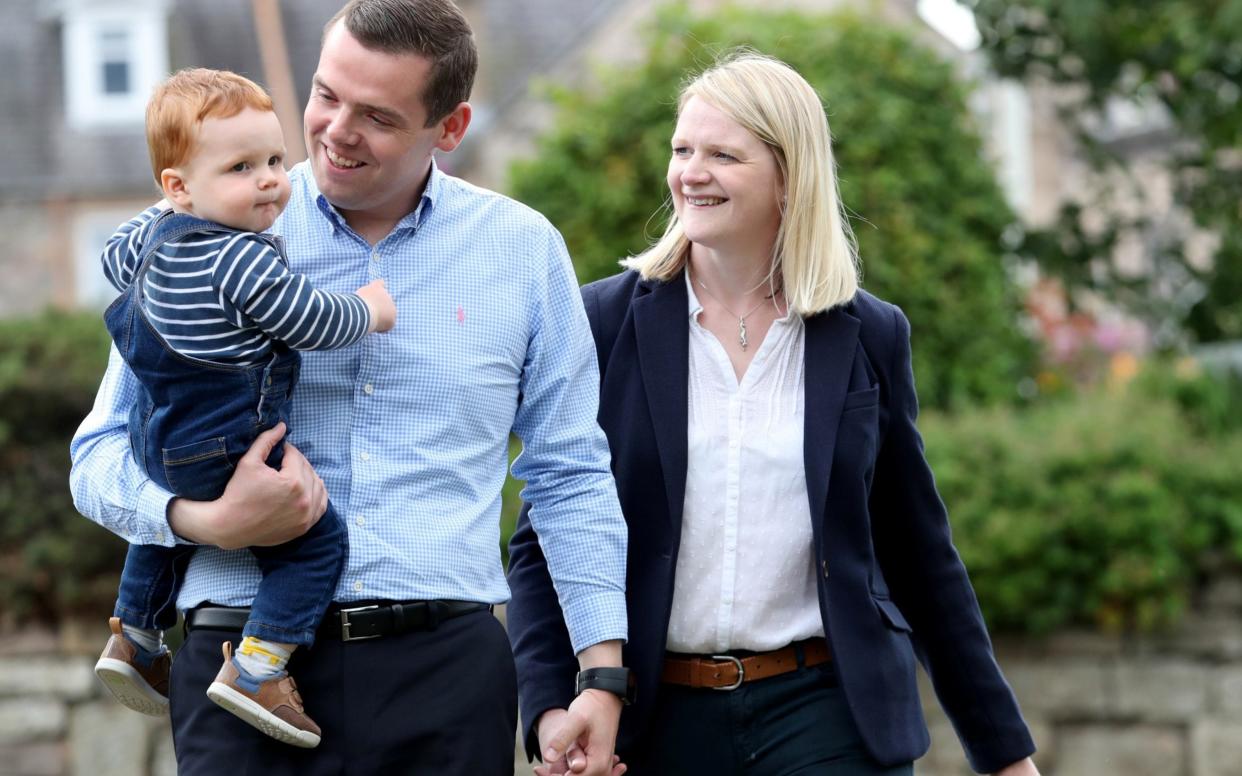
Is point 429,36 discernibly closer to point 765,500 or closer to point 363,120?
point 363,120

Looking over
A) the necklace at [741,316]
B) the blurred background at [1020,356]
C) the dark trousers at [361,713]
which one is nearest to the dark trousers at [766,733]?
the dark trousers at [361,713]

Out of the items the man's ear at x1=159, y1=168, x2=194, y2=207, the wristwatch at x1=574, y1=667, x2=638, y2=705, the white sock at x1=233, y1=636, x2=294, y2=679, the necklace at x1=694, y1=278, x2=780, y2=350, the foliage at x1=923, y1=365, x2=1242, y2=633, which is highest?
the man's ear at x1=159, y1=168, x2=194, y2=207

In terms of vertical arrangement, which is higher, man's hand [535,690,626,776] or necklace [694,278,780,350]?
necklace [694,278,780,350]

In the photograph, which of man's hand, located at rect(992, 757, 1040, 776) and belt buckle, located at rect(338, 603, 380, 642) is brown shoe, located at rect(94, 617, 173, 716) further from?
man's hand, located at rect(992, 757, 1040, 776)

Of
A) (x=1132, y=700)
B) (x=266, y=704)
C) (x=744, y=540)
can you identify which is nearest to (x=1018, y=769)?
(x=744, y=540)

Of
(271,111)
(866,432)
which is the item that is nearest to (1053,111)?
(866,432)

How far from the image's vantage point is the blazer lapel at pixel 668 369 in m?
3.48

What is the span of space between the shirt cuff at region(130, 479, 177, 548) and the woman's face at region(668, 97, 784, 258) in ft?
4.07

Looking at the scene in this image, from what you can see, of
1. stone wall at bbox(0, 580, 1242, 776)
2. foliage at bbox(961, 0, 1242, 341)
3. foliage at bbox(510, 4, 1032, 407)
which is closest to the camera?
stone wall at bbox(0, 580, 1242, 776)

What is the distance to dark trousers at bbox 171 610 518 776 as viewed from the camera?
2885 mm

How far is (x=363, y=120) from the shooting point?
299 centimetres

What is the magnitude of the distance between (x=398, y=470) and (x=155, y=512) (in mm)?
417

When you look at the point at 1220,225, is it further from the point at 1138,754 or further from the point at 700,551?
the point at 700,551

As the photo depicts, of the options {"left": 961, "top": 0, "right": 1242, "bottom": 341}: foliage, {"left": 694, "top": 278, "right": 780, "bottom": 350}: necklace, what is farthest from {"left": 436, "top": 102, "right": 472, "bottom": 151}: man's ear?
{"left": 961, "top": 0, "right": 1242, "bottom": 341}: foliage
